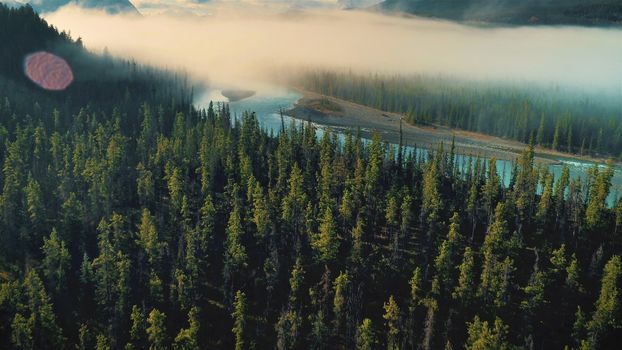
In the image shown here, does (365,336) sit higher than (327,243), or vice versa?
(327,243)

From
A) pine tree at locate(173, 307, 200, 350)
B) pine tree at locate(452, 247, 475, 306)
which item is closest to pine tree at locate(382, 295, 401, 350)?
pine tree at locate(452, 247, 475, 306)

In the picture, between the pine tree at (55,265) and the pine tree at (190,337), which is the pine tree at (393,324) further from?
the pine tree at (55,265)

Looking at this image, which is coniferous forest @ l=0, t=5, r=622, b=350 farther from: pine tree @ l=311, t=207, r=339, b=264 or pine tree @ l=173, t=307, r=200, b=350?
pine tree @ l=311, t=207, r=339, b=264

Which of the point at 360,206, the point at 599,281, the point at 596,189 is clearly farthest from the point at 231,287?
the point at 596,189

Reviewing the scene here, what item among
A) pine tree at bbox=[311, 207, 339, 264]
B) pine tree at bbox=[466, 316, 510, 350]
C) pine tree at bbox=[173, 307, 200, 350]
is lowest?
pine tree at bbox=[173, 307, 200, 350]

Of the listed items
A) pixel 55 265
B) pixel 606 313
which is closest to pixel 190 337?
pixel 55 265

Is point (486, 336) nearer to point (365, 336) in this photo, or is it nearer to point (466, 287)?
point (466, 287)

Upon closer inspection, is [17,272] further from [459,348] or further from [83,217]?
[459,348]

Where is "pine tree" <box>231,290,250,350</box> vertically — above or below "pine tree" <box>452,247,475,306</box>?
below
